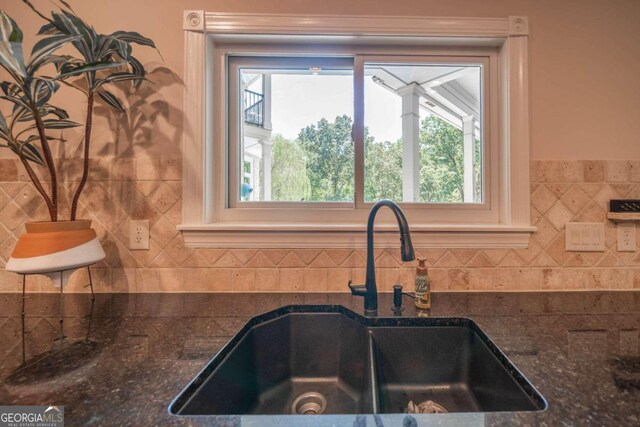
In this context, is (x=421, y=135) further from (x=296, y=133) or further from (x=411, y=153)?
(x=296, y=133)

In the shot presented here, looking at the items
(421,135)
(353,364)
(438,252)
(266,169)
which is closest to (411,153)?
(421,135)

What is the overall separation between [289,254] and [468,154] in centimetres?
92

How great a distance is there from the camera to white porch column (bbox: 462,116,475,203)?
122 cm

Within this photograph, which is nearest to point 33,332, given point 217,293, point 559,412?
point 217,293

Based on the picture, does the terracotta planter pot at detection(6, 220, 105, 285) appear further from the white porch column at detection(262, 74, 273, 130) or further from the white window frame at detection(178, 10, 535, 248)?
the white porch column at detection(262, 74, 273, 130)

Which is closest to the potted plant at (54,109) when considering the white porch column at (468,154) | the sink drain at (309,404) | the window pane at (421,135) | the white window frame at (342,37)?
the white window frame at (342,37)

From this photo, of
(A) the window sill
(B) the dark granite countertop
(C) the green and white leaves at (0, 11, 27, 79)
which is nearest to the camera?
(B) the dark granite countertop

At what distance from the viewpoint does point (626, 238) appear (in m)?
1.06

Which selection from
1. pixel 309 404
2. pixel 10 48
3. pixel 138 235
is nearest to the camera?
pixel 10 48

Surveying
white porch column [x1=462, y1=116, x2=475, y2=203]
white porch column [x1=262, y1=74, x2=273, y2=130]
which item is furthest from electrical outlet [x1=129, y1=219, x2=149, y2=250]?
white porch column [x1=462, y1=116, x2=475, y2=203]

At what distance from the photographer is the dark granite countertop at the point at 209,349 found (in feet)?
Result: 1.50

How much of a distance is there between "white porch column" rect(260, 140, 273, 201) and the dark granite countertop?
45 cm

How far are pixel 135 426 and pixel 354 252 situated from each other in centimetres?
80

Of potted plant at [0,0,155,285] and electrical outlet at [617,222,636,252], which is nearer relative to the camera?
potted plant at [0,0,155,285]
